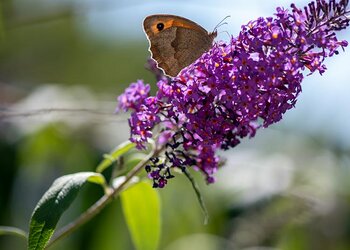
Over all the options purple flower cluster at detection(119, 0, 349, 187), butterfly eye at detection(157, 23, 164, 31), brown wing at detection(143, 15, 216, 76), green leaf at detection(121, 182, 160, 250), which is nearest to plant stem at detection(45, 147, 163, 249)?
purple flower cluster at detection(119, 0, 349, 187)

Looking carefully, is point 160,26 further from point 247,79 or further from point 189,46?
point 247,79

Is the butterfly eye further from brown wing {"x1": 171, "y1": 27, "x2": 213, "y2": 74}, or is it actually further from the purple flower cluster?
the purple flower cluster

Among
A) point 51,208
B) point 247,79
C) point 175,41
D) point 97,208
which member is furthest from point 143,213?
point 247,79

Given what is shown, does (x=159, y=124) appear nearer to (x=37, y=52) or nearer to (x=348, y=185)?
(x=348, y=185)

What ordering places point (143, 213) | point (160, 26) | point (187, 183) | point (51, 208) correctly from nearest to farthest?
point (51, 208) → point (160, 26) → point (143, 213) → point (187, 183)

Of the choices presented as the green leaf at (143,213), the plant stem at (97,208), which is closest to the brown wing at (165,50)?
the plant stem at (97,208)

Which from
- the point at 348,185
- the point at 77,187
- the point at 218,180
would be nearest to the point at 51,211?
the point at 77,187
